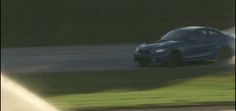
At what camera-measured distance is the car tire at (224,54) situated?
865 inches

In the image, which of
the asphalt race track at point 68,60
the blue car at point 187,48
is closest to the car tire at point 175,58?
the blue car at point 187,48

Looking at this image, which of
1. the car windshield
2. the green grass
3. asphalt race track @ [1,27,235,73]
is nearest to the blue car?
the car windshield

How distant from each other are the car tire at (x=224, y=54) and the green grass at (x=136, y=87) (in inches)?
107

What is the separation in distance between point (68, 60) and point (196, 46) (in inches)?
193

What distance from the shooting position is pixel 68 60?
79.7ft

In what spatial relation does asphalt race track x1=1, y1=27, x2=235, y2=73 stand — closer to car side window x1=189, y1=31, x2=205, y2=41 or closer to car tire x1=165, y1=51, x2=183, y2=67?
car tire x1=165, y1=51, x2=183, y2=67

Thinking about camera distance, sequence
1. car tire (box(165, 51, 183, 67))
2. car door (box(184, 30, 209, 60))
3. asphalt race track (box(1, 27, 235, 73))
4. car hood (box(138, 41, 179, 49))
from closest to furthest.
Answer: asphalt race track (box(1, 27, 235, 73)), car tire (box(165, 51, 183, 67)), car hood (box(138, 41, 179, 49)), car door (box(184, 30, 209, 60))

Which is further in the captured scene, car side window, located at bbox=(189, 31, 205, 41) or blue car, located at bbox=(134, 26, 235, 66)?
car side window, located at bbox=(189, 31, 205, 41)

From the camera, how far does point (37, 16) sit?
41.2m

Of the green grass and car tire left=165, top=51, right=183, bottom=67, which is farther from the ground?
the green grass

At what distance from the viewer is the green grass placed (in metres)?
11.9

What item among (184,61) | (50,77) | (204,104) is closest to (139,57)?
(184,61)

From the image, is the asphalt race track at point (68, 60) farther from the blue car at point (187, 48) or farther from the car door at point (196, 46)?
the car door at point (196, 46)

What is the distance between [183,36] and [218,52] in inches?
48.5
